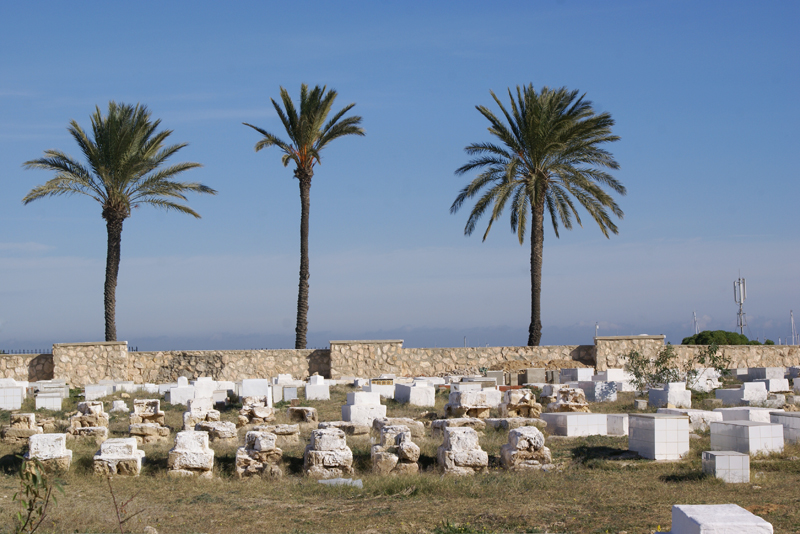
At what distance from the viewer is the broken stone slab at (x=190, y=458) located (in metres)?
10.9

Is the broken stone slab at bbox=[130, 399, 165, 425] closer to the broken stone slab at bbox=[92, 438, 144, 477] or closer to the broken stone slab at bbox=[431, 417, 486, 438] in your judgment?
the broken stone slab at bbox=[92, 438, 144, 477]

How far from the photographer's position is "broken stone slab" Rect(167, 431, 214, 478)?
10945 millimetres

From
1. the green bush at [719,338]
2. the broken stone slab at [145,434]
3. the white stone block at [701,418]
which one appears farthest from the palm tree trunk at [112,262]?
the green bush at [719,338]

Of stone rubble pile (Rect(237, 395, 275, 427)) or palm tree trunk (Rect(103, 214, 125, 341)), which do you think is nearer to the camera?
stone rubble pile (Rect(237, 395, 275, 427))

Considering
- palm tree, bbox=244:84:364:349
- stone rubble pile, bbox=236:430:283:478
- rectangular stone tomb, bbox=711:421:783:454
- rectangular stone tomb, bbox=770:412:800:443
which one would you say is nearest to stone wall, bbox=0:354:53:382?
palm tree, bbox=244:84:364:349

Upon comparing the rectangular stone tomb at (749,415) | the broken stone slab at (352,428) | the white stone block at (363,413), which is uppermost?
the rectangular stone tomb at (749,415)

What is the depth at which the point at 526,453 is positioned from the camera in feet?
37.0

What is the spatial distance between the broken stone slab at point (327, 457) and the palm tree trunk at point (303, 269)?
14.6 meters

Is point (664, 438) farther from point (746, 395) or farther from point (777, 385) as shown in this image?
point (777, 385)

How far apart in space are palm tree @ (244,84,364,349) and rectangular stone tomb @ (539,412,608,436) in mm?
13012

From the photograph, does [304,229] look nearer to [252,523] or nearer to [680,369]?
[680,369]

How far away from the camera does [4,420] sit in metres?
17.1

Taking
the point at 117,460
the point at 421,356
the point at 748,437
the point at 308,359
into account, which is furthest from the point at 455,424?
the point at 308,359

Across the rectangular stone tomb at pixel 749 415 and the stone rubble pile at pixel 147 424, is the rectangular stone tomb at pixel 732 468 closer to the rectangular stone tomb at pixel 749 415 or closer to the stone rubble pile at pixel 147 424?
the rectangular stone tomb at pixel 749 415
